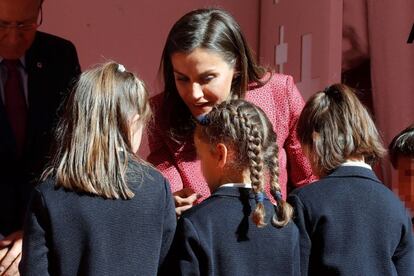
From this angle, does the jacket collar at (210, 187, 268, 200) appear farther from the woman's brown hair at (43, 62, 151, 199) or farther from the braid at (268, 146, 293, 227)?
the woman's brown hair at (43, 62, 151, 199)

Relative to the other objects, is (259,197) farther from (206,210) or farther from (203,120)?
(203,120)

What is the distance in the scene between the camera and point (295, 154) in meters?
2.64

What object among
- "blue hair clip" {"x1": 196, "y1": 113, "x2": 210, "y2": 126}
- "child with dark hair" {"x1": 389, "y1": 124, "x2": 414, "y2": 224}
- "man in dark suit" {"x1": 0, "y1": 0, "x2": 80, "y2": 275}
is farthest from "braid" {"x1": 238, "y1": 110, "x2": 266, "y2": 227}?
"man in dark suit" {"x1": 0, "y1": 0, "x2": 80, "y2": 275}

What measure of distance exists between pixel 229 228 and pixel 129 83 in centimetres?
43

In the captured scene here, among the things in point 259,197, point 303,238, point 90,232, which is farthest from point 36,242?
point 303,238

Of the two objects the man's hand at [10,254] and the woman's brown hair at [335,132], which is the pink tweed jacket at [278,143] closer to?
the woman's brown hair at [335,132]

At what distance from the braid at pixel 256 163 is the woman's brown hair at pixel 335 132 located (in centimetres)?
26

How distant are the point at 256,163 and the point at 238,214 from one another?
13 centimetres

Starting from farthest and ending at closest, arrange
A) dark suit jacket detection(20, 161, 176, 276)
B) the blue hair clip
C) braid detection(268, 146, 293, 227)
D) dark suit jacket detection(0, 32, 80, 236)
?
dark suit jacket detection(0, 32, 80, 236) < the blue hair clip < braid detection(268, 146, 293, 227) < dark suit jacket detection(20, 161, 176, 276)

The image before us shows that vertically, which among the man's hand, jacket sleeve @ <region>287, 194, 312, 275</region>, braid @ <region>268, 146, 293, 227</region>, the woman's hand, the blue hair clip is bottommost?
the man's hand

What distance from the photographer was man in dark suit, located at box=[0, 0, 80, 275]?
108 inches

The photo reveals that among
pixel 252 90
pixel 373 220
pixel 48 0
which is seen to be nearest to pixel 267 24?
pixel 48 0

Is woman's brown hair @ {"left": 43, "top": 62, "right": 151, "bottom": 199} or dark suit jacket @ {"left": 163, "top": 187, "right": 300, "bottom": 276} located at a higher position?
woman's brown hair @ {"left": 43, "top": 62, "right": 151, "bottom": 199}

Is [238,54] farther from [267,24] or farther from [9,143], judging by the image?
[267,24]
